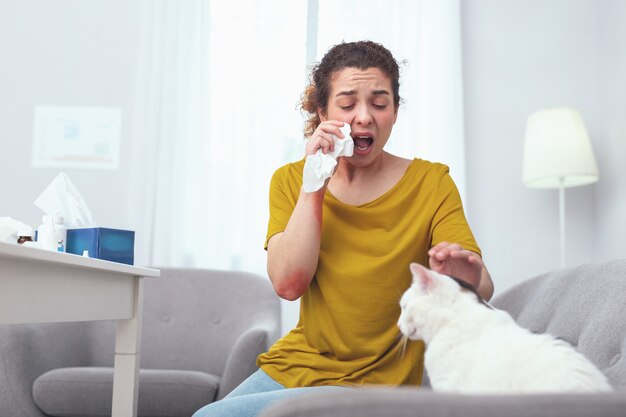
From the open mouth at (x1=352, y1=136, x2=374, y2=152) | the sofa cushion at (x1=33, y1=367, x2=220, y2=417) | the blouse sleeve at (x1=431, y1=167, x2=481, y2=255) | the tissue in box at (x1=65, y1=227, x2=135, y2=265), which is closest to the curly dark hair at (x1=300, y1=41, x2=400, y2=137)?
the open mouth at (x1=352, y1=136, x2=374, y2=152)

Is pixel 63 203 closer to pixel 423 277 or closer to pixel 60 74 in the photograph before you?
pixel 423 277

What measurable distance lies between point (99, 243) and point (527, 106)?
2466 millimetres

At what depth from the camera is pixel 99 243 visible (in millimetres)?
1592

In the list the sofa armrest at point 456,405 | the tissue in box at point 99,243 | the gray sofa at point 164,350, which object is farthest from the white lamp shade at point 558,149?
the sofa armrest at point 456,405

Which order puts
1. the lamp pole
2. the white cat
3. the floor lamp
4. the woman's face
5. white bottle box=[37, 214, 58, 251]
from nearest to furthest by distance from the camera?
the white cat
the woman's face
white bottle box=[37, 214, 58, 251]
the floor lamp
the lamp pole

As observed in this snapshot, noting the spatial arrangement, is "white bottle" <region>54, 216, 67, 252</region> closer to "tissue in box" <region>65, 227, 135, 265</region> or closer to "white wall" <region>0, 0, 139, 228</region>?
"tissue in box" <region>65, 227, 135, 265</region>

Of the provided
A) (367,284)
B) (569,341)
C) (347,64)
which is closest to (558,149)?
(569,341)

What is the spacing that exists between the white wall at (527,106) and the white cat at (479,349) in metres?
2.49

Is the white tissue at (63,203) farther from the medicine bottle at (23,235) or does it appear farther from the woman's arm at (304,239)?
the woman's arm at (304,239)

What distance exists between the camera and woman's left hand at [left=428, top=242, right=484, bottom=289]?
3.23 feet

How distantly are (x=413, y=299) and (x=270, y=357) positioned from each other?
0.59 m

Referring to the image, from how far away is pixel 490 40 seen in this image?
11.1 ft

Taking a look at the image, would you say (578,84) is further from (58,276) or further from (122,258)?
Answer: (58,276)

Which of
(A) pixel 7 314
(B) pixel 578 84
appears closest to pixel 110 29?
(B) pixel 578 84
